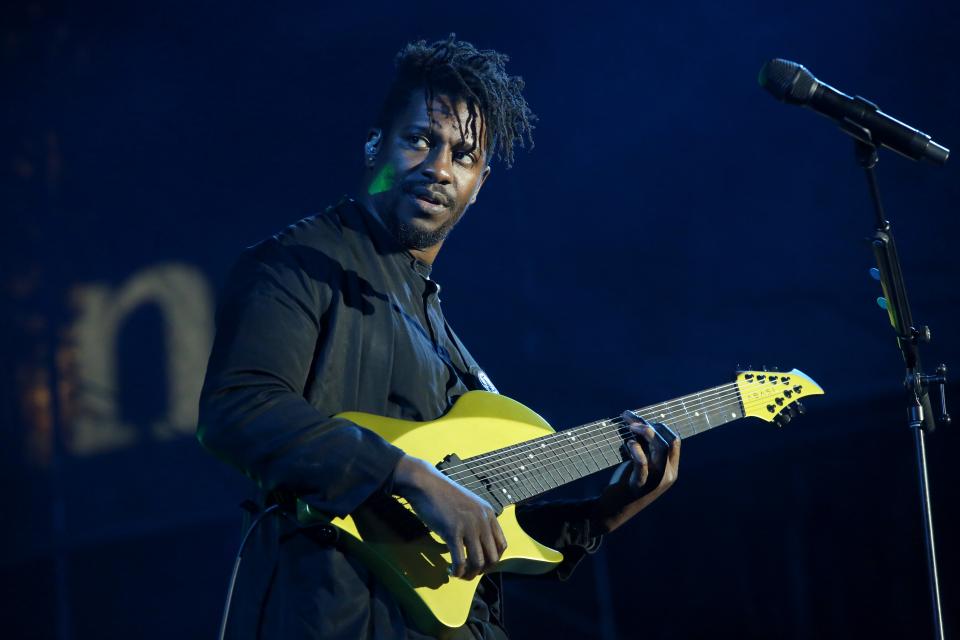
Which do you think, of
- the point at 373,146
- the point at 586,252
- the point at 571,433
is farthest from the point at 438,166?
the point at 586,252

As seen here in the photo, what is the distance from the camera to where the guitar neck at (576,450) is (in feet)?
7.45

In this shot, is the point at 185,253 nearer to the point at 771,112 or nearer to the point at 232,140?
the point at 232,140

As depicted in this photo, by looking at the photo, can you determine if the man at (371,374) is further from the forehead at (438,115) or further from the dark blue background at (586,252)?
the dark blue background at (586,252)

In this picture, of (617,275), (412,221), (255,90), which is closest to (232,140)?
(255,90)

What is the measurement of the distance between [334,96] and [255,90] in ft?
Answer: 1.40

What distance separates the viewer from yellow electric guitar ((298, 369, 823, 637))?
1.97 m

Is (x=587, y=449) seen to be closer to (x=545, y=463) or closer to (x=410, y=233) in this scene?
(x=545, y=463)

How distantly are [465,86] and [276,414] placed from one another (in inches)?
48.1

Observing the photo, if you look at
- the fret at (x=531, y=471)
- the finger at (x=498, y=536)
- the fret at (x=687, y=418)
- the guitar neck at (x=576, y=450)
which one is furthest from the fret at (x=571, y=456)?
the finger at (x=498, y=536)

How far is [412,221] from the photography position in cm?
256

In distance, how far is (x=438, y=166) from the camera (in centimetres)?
257

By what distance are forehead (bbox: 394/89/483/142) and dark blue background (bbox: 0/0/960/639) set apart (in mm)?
2495

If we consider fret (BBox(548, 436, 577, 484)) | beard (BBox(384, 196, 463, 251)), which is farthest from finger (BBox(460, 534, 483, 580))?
beard (BBox(384, 196, 463, 251))

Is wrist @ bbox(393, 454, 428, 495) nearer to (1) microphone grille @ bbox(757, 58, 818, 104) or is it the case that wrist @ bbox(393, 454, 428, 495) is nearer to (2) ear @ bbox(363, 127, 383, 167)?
(2) ear @ bbox(363, 127, 383, 167)
